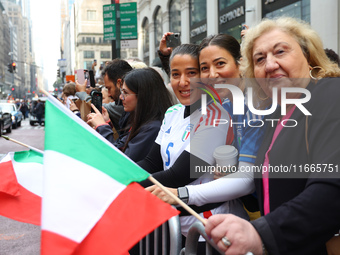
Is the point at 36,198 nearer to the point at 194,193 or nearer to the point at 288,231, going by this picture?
the point at 194,193

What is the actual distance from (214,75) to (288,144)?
39.9 inches

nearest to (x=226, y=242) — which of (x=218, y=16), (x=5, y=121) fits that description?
(x=218, y=16)

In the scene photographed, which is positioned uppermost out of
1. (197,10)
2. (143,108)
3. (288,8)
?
(197,10)

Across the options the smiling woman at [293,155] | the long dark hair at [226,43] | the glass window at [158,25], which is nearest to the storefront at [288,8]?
the long dark hair at [226,43]

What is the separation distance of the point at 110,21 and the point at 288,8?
5703 mm

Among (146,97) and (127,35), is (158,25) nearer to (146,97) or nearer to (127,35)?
(127,35)

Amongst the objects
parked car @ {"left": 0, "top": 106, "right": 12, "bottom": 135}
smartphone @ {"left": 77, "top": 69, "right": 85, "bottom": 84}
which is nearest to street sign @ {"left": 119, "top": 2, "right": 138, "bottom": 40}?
smartphone @ {"left": 77, "top": 69, "right": 85, "bottom": 84}

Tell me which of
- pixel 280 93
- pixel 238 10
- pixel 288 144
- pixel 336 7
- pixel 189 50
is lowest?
pixel 288 144

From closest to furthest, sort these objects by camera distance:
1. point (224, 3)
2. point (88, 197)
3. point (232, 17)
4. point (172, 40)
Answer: point (88, 197) < point (172, 40) < point (232, 17) < point (224, 3)

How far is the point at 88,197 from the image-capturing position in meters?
1.49

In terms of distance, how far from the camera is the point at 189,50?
2785mm

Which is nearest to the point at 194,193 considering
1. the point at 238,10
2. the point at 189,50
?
the point at 189,50

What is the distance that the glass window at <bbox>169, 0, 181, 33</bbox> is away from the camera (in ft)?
73.4

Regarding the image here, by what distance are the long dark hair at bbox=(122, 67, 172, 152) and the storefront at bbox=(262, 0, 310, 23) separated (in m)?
8.53
